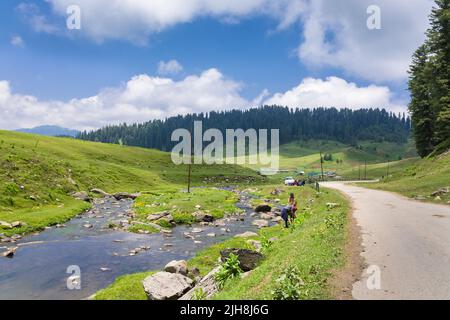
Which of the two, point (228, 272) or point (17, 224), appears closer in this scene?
point (228, 272)

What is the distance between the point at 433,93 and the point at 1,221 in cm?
7991

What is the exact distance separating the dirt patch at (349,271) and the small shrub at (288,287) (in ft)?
3.62

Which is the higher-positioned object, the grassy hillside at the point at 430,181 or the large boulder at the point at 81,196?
the grassy hillside at the point at 430,181

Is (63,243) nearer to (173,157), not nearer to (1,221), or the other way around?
(1,221)

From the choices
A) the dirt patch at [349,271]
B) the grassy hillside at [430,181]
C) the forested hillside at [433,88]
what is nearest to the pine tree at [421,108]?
the forested hillside at [433,88]

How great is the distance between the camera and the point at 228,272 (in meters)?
15.7

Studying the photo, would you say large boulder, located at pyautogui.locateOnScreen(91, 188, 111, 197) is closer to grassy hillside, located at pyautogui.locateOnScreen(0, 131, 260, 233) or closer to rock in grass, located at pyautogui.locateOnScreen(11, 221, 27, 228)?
grassy hillside, located at pyautogui.locateOnScreen(0, 131, 260, 233)

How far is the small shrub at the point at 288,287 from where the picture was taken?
10221 mm

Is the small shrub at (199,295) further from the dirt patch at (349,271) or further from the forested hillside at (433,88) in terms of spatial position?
the forested hillside at (433,88)

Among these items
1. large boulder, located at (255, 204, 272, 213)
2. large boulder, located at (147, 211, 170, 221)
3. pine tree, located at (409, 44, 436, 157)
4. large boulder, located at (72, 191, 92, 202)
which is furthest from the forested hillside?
large boulder, located at (72, 191, 92, 202)

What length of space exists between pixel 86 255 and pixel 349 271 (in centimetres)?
2161

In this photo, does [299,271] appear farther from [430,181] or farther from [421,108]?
[421,108]

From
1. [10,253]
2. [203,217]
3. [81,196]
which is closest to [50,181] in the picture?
[81,196]

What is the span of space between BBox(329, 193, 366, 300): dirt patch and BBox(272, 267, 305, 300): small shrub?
110 cm
